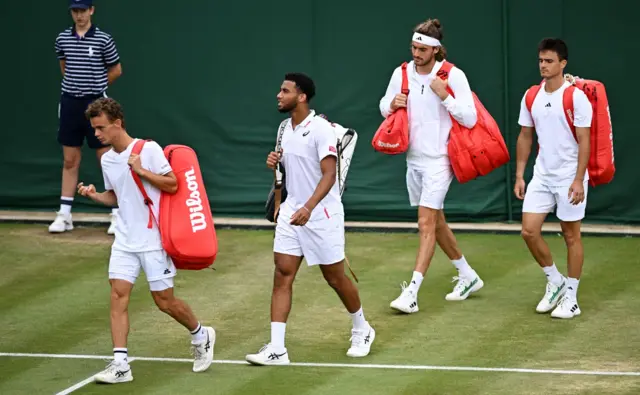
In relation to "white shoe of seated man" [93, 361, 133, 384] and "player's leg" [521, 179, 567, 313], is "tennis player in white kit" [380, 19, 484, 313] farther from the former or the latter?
"white shoe of seated man" [93, 361, 133, 384]

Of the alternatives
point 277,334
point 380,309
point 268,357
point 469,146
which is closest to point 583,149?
point 469,146

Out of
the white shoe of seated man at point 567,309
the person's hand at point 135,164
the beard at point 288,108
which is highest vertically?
the beard at point 288,108

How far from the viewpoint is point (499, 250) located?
14609mm

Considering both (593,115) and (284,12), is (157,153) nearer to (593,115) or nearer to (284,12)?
(593,115)

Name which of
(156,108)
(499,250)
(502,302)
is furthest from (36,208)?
(502,302)

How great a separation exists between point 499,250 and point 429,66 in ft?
10.5

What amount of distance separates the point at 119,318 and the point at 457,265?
3.67 m

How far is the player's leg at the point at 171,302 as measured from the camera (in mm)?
9844

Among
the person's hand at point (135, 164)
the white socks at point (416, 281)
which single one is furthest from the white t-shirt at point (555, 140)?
the person's hand at point (135, 164)

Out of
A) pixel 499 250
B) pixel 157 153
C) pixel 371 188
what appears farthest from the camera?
pixel 371 188

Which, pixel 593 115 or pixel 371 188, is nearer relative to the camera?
pixel 593 115

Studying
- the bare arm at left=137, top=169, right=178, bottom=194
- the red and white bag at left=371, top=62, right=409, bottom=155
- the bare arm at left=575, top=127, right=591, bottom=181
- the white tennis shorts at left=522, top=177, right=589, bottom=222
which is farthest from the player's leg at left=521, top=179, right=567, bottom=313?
the bare arm at left=137, top=169, right=178, bottom=194

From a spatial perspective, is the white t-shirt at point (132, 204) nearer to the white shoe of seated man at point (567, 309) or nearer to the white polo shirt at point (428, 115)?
the white polo shirt at point (428, 115)

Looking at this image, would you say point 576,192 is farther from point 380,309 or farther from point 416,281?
point 380,309
